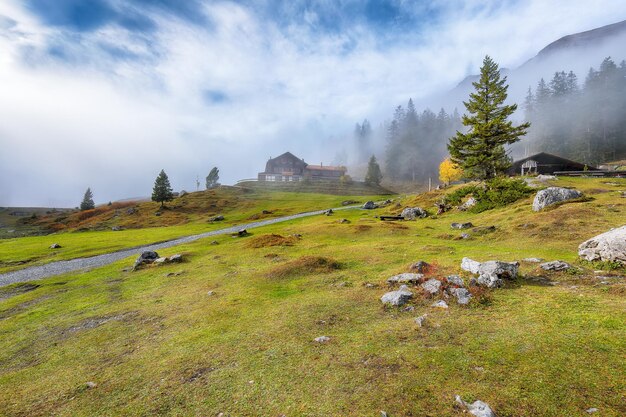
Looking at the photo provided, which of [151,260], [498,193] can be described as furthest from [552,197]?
[151,260]

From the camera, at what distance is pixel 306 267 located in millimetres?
21375

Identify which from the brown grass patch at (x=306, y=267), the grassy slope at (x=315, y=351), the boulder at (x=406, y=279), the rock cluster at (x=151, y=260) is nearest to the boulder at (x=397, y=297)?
the grassy slope at (x=315, y=351)

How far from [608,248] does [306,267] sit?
17.0m

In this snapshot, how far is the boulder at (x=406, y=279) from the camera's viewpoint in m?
15.4

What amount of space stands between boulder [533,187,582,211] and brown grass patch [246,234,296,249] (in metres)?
28.5

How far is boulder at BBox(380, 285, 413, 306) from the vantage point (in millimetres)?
13270

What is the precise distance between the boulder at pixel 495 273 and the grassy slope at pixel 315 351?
629mm

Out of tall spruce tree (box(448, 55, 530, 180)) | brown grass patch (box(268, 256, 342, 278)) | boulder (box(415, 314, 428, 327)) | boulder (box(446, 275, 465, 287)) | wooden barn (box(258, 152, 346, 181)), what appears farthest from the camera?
wooden barn (box(258, 152, 346, 181))

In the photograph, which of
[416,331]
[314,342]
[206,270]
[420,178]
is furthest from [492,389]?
[420,178]

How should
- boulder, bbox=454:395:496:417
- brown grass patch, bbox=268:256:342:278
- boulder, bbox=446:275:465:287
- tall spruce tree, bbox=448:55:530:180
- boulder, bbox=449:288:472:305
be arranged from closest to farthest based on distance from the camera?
1. boulder, bbox=454:395:496:417
2. boulder, bbox=449:288:472:305
3. boulder, bbox=446:275:465:287
4. brown grass patch, bbox=268:256:342:278
5. tall spruce tree, bbox=448:55:530:180

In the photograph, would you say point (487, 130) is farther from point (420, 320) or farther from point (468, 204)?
point (420, 320)

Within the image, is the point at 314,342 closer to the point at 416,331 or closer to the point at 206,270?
the point at 416,331

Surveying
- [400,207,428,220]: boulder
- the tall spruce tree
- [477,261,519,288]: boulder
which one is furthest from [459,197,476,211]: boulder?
[477,261,519,288]: boulder

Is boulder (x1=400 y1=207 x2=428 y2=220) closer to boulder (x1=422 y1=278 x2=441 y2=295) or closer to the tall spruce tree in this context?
the tall spruce tree
